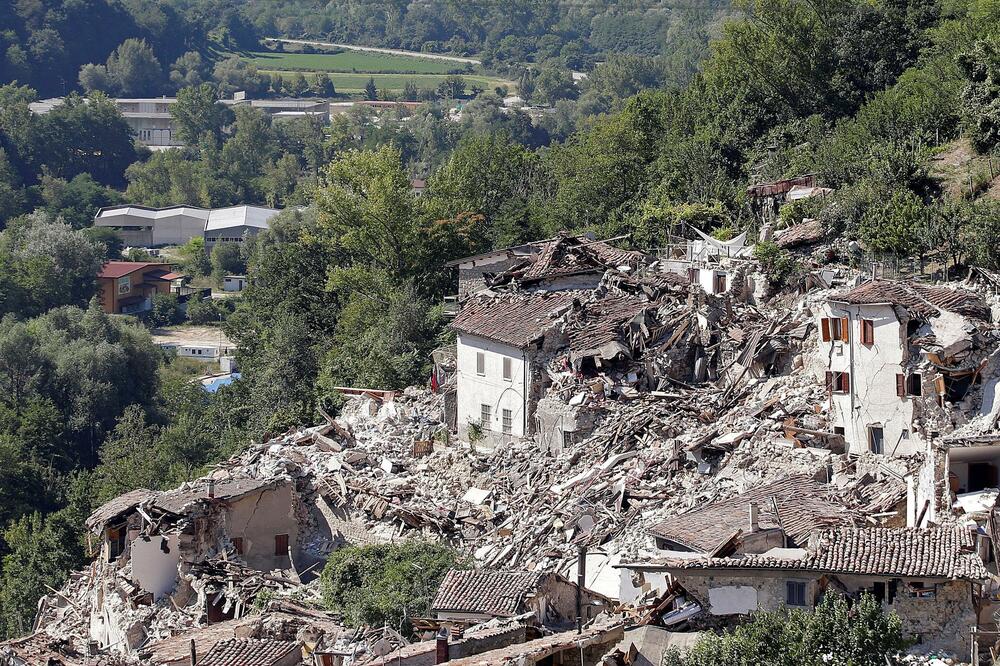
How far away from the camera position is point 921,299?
1053 inches

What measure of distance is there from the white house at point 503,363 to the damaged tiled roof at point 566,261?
1061mm

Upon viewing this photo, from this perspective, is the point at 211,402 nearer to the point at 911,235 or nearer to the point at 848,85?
the point at 848,85

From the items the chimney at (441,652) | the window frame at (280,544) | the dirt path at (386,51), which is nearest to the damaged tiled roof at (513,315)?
the window frame at (280,544)

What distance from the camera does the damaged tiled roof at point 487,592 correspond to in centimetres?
2278

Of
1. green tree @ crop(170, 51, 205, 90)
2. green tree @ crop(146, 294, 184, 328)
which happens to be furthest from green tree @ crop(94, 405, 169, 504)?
green tree @ crop(170, 51, 205, 90)

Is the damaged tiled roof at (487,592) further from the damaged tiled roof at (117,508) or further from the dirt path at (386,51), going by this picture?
the dirt path at (386,51)

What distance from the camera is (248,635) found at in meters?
24.4

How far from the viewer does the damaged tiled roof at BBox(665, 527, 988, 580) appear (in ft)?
64.7

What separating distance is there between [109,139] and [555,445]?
9712cm

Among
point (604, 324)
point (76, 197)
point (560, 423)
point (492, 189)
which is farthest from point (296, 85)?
point (560, 423)

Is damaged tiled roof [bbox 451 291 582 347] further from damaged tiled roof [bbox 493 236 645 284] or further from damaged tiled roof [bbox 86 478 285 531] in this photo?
damaged tiled roof [bbox 86 478 285 531]

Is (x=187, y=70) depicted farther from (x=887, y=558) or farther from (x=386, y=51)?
(x=887, y=558)

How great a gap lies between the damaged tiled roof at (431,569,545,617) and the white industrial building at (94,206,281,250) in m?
→ 75.2

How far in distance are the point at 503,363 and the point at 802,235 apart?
26.9ft
